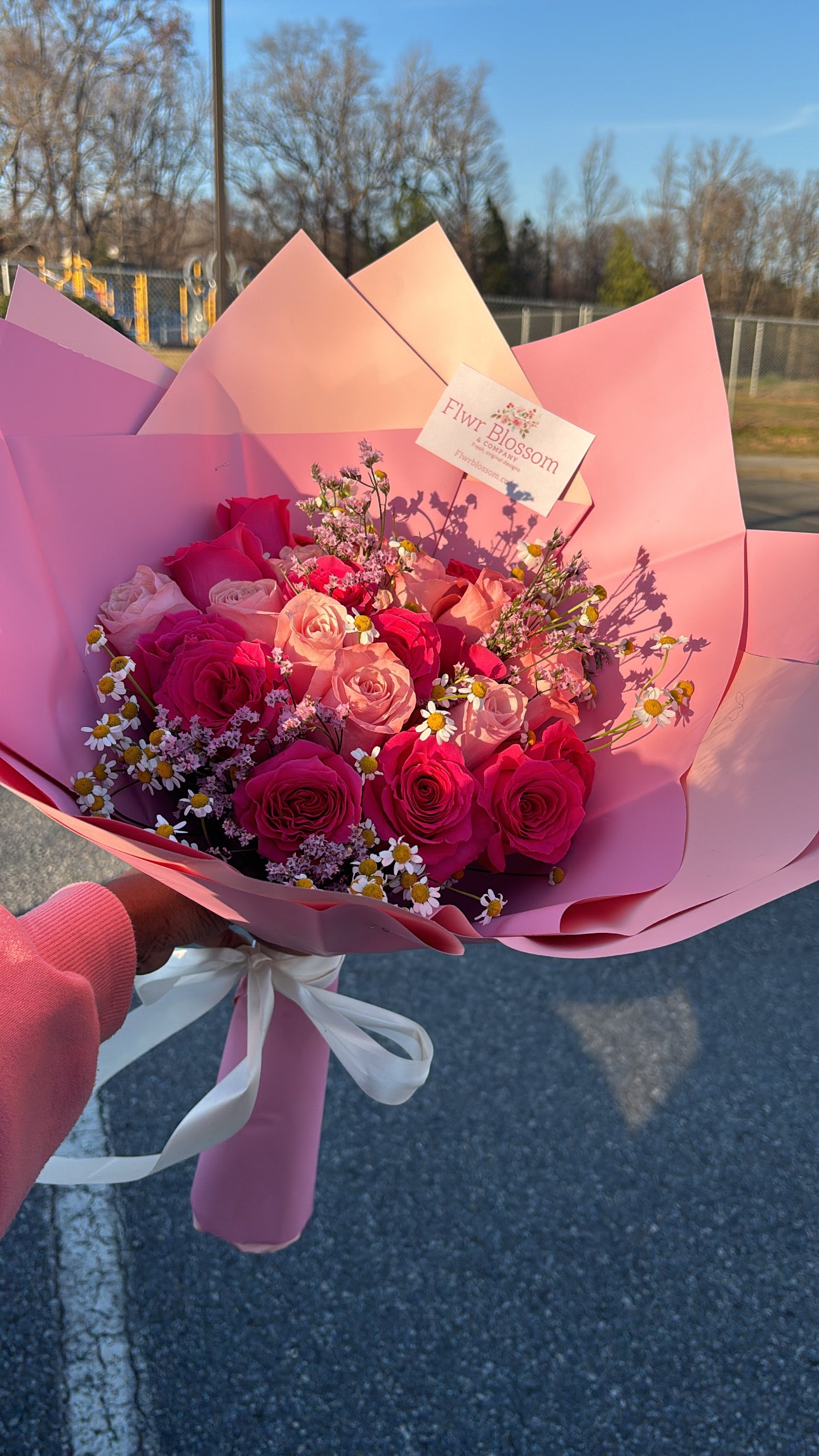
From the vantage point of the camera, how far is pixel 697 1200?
211cm

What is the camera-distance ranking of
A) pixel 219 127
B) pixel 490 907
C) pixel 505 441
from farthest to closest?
pixel 219 127
pixel 505 441
pixel 490 907

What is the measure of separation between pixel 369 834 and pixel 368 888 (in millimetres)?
62

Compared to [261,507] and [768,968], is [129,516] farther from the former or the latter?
[768,968]

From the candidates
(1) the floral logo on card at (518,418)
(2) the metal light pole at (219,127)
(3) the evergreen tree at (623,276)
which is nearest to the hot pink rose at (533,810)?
(1) the floral logo on card at (518,418)

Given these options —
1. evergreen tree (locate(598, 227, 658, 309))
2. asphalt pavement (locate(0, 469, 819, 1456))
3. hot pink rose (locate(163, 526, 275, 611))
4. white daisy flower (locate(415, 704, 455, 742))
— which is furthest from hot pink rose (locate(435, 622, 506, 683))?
evergreen tree (locate(598, 227, 658, 309))

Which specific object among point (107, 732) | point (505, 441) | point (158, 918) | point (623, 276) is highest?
point (623, 276)

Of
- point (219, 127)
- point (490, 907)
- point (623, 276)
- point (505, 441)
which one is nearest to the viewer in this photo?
point (490, 907)

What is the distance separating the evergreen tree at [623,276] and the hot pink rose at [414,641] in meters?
7.07

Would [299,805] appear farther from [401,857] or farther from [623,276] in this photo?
[623,276]

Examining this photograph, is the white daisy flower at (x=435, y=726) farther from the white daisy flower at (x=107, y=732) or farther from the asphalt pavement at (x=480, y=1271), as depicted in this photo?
the asphalt pavement at (x=480, y=1271)

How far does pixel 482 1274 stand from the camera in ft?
6.28

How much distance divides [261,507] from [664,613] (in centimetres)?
48

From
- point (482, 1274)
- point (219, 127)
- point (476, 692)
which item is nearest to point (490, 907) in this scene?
point (476, 692)

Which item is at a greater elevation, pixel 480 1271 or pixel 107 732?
pixel 107 732
